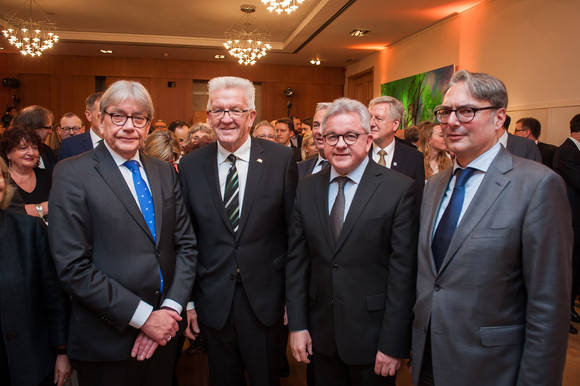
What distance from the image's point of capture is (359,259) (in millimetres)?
1804

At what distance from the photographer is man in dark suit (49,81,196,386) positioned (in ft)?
5.40

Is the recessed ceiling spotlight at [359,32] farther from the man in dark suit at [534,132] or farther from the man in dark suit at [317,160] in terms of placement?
the man in dark suit at [317,160]

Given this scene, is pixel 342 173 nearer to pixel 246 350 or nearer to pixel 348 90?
pixel 246 350

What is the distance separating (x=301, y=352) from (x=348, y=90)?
12.9 metres

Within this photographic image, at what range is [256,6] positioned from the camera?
25.9ft

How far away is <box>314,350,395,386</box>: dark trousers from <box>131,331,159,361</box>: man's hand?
2.58 ft

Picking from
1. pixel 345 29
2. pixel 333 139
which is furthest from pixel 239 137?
pixel 345 29

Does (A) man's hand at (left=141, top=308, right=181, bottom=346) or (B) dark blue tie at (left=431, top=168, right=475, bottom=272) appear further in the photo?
(A) man's hand at (left=141, top=308, right=181, bottom=346)

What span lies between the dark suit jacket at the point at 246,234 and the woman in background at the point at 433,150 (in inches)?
83.7

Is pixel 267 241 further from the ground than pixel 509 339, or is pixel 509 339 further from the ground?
pixel 267 241

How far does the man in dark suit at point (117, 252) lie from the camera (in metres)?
1.65

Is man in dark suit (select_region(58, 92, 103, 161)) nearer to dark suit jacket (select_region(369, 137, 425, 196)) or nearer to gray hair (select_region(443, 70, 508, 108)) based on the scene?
dark suit jacket (select_region(369, 137, 425, 196))

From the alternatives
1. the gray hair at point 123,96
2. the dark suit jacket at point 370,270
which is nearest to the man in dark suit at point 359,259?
the dark suit jacket at point 370,270

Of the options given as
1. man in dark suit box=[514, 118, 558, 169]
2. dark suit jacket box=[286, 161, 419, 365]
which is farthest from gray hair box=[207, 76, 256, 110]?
man in dark suit box=[514, 118, 558, 169]
